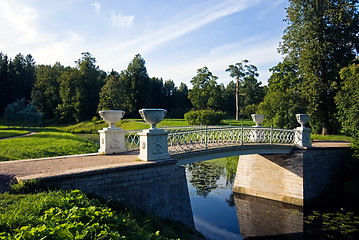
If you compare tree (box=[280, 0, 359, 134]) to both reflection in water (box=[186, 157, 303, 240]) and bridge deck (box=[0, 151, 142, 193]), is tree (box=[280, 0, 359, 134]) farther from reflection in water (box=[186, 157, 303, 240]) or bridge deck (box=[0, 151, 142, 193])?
bridge deck (box=[0, 151, 142, 193])

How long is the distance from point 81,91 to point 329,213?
42947 mm

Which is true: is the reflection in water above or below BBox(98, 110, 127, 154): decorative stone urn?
below

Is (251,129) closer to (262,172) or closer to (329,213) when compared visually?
(262,172)

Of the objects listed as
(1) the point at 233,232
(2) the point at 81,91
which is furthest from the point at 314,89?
(2) the point at 81,91

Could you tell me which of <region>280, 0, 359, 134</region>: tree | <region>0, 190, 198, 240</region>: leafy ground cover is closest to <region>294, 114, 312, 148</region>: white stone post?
<region>280, 0, 359, 134</region>: tree

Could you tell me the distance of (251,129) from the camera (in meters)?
11.4

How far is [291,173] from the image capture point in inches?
476

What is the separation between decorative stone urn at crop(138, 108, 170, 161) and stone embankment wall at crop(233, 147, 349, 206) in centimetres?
709

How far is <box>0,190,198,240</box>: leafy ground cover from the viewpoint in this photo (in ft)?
10.3

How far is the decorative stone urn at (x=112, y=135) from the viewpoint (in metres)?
8.82

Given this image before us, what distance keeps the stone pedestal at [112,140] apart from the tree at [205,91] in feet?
112

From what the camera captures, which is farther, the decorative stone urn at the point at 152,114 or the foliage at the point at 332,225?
the foliage at the point at 332,225

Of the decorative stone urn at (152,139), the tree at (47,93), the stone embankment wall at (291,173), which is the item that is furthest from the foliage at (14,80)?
the decorative stone urn at (152,139)

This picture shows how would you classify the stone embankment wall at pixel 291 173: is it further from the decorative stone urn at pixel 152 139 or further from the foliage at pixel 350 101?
the decorative stone urn at pixel 152 139
